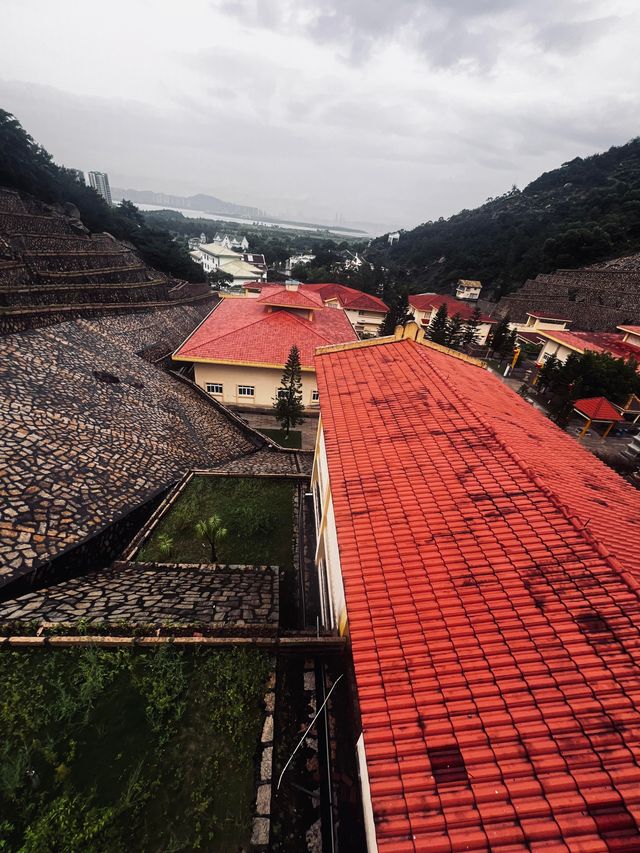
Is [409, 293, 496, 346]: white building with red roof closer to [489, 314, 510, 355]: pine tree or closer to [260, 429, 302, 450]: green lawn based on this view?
[489, 314, 510, 355]: pine tree

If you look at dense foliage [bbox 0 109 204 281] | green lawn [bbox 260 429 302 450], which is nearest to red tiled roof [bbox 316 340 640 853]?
green lawn [bbox 260 429 302 450]

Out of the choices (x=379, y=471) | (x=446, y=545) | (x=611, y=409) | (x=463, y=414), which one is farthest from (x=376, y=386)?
(x=611, y=409)

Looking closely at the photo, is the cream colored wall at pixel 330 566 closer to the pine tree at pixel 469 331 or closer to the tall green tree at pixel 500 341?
the tall green tree at pixel 500 341

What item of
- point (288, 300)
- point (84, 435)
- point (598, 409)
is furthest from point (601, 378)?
point (84, 435)

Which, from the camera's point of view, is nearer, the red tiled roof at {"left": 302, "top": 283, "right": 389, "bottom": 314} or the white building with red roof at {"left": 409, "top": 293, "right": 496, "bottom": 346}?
the red tiled roof at {"left": 302, "top": 283, "right": 389, "bottom": 314}

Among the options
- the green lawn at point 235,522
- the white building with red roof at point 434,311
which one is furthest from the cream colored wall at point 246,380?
the white building with red roof at point 434,311

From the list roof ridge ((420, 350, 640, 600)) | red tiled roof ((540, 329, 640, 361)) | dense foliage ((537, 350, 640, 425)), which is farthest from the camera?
red tiled roof ((540, 329, 640, 361))
